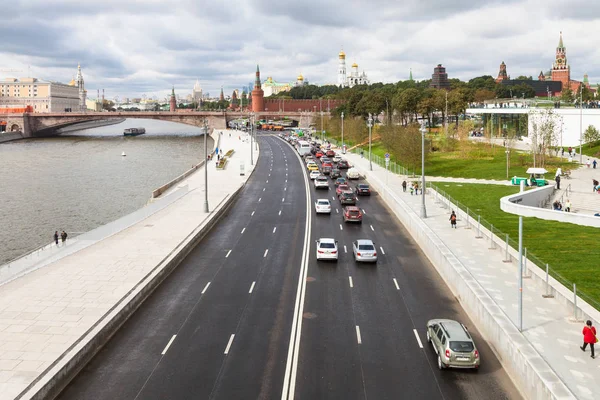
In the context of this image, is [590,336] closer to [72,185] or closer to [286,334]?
[286,334]

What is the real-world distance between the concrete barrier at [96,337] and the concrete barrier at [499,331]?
1243 cm

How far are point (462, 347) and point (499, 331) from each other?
1.90m

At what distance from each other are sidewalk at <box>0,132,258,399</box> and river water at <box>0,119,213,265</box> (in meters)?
9.44

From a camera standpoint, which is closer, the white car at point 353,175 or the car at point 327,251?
the car at point 327,251

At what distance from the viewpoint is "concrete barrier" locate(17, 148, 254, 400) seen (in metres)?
15.1

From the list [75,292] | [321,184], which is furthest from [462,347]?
[321,184]

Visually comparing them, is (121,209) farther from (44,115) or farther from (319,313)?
(44,115)

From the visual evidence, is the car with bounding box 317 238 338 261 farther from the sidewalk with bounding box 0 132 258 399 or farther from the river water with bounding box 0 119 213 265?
the river water with bounding box 0 119 213 265

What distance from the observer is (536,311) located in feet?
64.5

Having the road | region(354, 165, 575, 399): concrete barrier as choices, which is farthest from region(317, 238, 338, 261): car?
region(354, 165, 575, 399): concrete barrier

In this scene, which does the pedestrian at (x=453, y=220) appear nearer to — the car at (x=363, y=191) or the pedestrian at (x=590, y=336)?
the car at (x=363, y=191)

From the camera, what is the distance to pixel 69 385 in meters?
16.0

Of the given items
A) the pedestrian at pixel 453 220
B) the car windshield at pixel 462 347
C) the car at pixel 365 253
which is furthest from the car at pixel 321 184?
the car windshield at pixel 462 347

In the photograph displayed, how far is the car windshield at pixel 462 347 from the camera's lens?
54.1 ft
